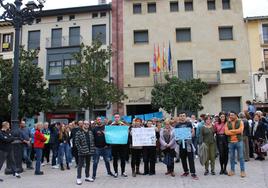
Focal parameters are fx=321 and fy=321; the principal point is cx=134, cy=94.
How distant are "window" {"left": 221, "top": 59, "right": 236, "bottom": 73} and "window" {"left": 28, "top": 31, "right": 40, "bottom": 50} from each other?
18.9 metres

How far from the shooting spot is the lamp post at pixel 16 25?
11.8 meters

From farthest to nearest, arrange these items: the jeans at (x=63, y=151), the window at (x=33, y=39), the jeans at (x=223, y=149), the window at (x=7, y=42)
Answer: the window at (x=7, y=42), the window at (x=33, y=39), the jeans at (x=63, y=151), the jeans at (x=223, y=149)

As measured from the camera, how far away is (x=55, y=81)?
105ft

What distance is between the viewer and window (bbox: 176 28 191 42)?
31.6 m

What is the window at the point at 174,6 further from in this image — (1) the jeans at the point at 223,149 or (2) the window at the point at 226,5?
(1) the jeans at the point at 223,149

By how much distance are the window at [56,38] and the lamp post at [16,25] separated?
20.6m

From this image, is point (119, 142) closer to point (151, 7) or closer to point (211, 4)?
point (151, 7)

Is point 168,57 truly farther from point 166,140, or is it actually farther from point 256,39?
point 166,140

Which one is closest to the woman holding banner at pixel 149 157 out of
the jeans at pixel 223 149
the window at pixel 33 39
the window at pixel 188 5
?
the jeans at pixel 223 149

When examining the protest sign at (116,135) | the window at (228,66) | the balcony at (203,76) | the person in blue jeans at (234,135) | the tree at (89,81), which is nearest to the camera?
the person in blue jeans at (234,135)

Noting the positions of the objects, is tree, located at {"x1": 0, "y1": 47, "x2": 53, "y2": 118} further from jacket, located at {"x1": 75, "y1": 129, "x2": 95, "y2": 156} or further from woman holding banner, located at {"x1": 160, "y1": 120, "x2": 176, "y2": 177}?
woman holding banner, located at {"x1": 160, "y1": 120, "x2": 176, "y2": 177}

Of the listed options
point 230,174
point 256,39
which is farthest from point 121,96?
point 230,174

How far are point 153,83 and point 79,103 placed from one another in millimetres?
9091

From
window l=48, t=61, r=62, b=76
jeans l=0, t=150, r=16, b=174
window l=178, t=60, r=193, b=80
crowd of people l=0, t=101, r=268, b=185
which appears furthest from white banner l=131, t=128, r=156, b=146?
window l=48, t=61, r=62, b=76
